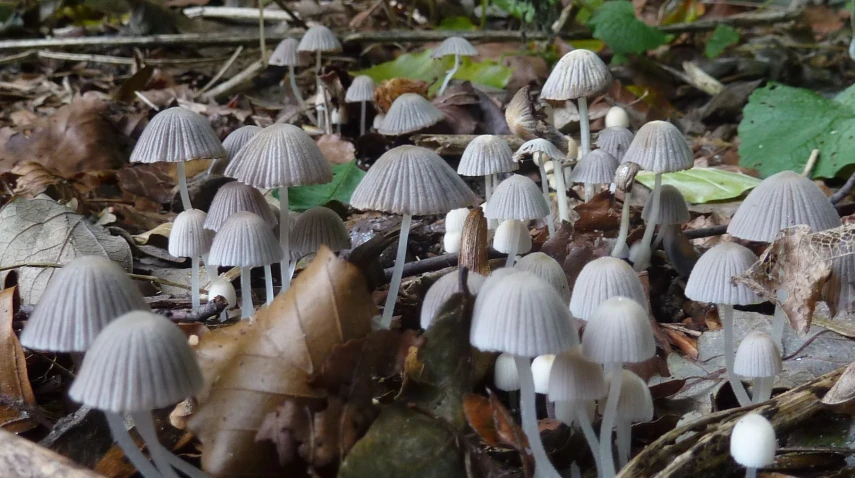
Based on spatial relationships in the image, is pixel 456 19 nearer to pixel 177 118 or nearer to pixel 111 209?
pixel 111 209

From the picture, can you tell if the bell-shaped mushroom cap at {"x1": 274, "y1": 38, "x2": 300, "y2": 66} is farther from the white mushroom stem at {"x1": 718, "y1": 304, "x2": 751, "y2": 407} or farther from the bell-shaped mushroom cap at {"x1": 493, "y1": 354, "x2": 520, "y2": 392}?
the white mushroom stem at {"x1": 718, "y1": 304, "x2": 751, "y2": 407}

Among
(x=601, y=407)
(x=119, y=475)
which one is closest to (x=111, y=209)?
(x=119, y=475)

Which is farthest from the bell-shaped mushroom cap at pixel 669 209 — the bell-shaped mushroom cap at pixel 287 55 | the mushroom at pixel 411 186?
the bell-shaped mushroom cap at pixel 287 55

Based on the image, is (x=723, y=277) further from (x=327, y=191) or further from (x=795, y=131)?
(x=795, y=131)

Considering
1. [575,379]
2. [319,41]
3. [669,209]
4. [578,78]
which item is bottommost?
[575,379]

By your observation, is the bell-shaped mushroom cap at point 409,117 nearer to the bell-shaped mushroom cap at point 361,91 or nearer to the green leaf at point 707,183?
the bell-shaped mushroom cap at point 361,91

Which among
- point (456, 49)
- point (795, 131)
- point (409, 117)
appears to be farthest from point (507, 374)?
point (456, 49)

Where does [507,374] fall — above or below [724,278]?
below
